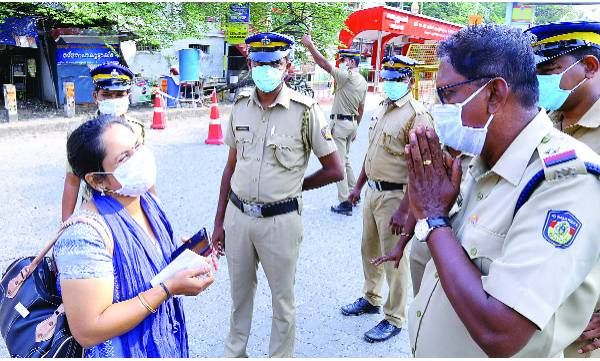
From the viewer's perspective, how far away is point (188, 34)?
13859 millimetres

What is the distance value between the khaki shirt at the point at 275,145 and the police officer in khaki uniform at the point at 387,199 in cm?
68

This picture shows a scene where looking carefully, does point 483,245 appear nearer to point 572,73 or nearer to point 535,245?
point 535,245

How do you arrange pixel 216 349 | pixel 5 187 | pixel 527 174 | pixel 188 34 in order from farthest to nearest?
pixel 188 34 → pixel 5 187 → pixel 216 349 → pixel 527 174

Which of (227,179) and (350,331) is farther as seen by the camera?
(350,331)

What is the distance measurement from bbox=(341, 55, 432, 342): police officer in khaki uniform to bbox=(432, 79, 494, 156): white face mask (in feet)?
5.91

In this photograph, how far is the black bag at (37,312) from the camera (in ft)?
5.28

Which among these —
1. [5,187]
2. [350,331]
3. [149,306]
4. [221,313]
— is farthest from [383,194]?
[5,187]

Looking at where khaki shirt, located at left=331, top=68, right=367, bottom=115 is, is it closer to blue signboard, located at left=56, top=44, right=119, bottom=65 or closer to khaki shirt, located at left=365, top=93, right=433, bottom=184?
khaki shirt, located at left=365, top=93, right=433, bottom=184

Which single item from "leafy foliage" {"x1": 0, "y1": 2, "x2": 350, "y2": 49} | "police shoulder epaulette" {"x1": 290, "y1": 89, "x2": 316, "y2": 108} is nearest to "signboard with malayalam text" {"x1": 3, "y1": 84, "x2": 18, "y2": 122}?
"leafy foliage" {"x1": 0, "y1": 2, "x2": 350, "y2": 49}

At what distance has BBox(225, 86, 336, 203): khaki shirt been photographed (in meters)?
2.92

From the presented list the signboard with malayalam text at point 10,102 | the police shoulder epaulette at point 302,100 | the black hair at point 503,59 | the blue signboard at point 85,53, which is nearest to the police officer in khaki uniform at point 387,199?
the police shoulder epaulette at point 302,100

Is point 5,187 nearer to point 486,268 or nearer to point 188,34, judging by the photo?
point 486,268

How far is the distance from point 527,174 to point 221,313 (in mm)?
2737

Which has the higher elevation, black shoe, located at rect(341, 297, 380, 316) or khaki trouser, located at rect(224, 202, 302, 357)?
khaki trouser, located at rect(224, 202, 302, 357)
